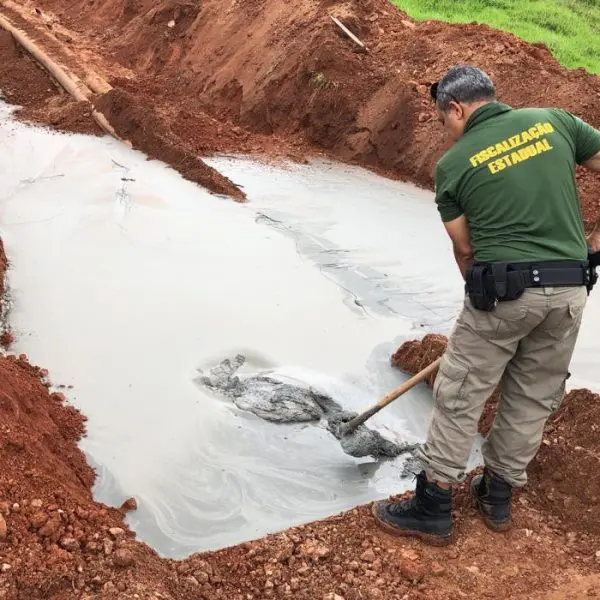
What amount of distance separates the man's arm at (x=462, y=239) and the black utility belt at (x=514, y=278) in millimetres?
136

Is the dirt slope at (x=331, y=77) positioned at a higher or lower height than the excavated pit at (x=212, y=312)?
higher

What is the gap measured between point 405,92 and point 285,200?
2.53 metres

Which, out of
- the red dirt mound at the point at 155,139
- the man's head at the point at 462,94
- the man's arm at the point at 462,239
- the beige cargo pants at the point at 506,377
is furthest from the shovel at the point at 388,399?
the red dirt mound at the point at 155,139

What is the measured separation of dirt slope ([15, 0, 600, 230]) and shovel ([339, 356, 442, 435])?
461 cm

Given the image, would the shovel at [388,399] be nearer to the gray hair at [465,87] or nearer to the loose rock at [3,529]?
the gray hair at [465,87]

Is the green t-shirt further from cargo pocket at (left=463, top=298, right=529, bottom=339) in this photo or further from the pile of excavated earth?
the pile of excavated earth

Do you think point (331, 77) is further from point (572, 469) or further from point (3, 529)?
point (3, 529)

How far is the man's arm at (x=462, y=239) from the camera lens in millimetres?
3090

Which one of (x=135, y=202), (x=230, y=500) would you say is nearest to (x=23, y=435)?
(x=230, y=500)

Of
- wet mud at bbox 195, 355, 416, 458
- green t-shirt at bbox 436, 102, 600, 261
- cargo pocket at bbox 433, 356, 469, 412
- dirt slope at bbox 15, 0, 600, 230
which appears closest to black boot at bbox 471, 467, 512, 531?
cargo pocket at bbox 433, 356, 469, 412

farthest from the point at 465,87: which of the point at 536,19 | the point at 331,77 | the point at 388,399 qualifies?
the point at 536,19

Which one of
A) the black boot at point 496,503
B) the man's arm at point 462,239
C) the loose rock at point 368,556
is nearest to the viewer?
the man's arm at point 462,239

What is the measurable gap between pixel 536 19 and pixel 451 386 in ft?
36.2

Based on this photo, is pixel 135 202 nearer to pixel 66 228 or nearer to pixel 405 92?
pixel 66 228
